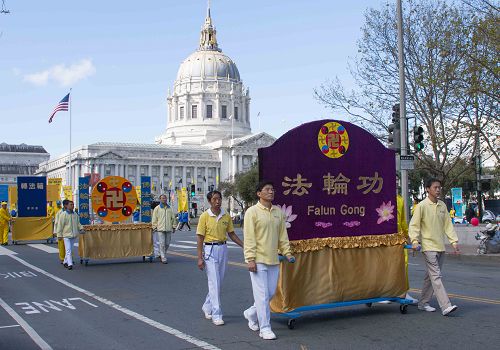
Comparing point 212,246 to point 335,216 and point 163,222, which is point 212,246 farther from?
point 163,222

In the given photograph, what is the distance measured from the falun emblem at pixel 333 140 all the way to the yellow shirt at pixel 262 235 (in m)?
1.39

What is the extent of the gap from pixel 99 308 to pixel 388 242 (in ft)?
15.0

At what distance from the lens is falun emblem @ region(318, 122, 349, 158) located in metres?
8.73

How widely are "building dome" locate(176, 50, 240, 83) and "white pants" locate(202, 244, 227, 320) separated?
128398 millimetres

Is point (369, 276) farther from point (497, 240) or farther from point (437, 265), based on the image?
point (497, 240)

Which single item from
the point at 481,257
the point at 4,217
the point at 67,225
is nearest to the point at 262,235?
the point at 67,225

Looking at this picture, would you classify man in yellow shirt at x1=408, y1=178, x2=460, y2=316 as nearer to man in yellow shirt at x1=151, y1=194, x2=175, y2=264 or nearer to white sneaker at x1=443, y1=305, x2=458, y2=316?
white sneaker at x1=443, y1=305, x2=458, y2=316

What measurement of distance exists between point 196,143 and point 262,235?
12645 centimetres

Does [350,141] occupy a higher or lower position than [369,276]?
higher

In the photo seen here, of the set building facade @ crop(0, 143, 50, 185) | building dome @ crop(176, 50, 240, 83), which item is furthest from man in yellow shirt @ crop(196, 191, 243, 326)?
building facade @ crop(0, 143, 50, 185)

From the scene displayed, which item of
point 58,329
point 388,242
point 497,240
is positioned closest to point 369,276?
point 388,242

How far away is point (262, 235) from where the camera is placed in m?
7.73

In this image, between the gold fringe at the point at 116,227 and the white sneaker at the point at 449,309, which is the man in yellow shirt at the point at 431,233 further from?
the gold fringe at the point at 116,227

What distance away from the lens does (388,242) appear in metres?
9.14
